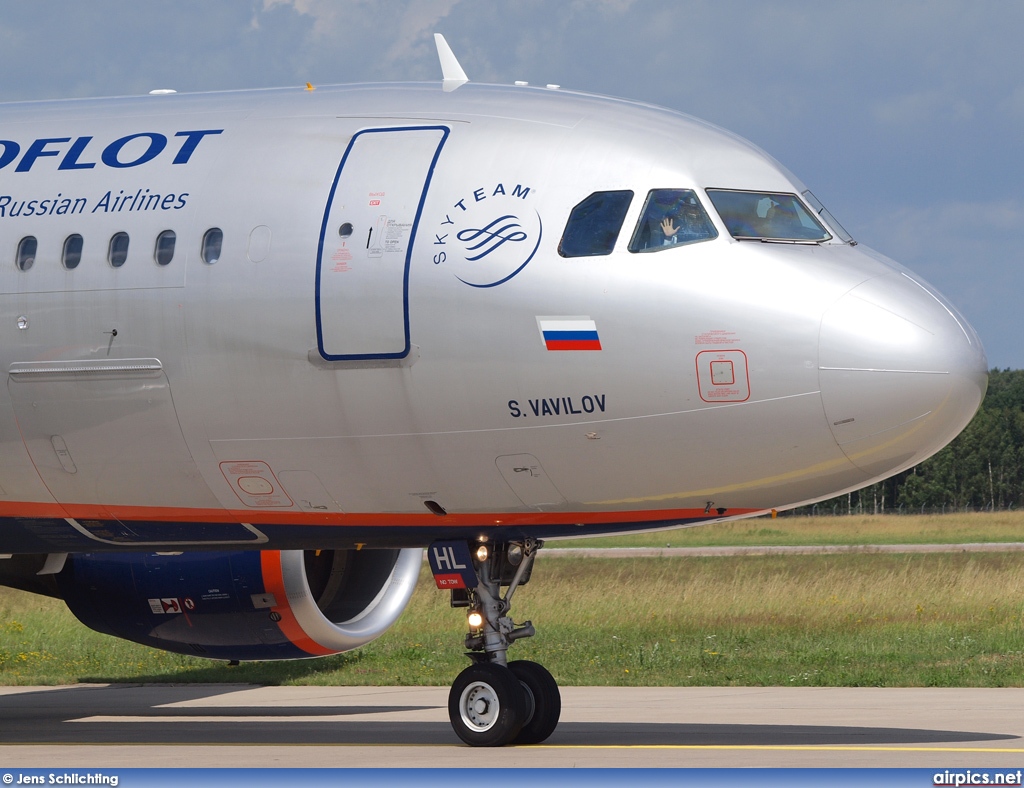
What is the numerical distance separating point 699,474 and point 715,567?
28.5 meters

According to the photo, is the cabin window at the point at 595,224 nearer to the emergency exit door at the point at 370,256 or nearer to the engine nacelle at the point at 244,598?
the emergency exit door at the point at 370,256

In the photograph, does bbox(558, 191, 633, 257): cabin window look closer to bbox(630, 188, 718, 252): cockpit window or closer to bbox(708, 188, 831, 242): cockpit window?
bbox(630, 188, 718, 252): cockpit window

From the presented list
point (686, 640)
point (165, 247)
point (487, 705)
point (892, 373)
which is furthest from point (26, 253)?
point (686, 640)

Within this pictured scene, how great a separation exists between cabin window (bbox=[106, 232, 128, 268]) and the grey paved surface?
366 cm

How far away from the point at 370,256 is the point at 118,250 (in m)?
2.03

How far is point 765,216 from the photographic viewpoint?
1082cm

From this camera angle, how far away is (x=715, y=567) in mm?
38625

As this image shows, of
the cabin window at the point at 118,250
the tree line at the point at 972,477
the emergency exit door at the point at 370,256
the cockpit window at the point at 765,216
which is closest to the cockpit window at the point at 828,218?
the cockpit window at the point at 765,216

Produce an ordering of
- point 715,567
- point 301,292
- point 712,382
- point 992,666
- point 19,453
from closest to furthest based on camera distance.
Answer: point 712,382 < point 301,292 < point 19,453 < point 992,666 < point 715,567

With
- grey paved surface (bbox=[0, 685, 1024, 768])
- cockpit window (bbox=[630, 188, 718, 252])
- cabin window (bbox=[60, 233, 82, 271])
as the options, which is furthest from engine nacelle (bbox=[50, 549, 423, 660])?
cockpit window (bbox=[630, 188, 718, 252])

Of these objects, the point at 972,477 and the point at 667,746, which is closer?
the point at 667,746

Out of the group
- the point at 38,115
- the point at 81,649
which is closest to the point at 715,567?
the point at 81,649

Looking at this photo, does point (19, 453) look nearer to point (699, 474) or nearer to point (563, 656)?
point (699, 474)
